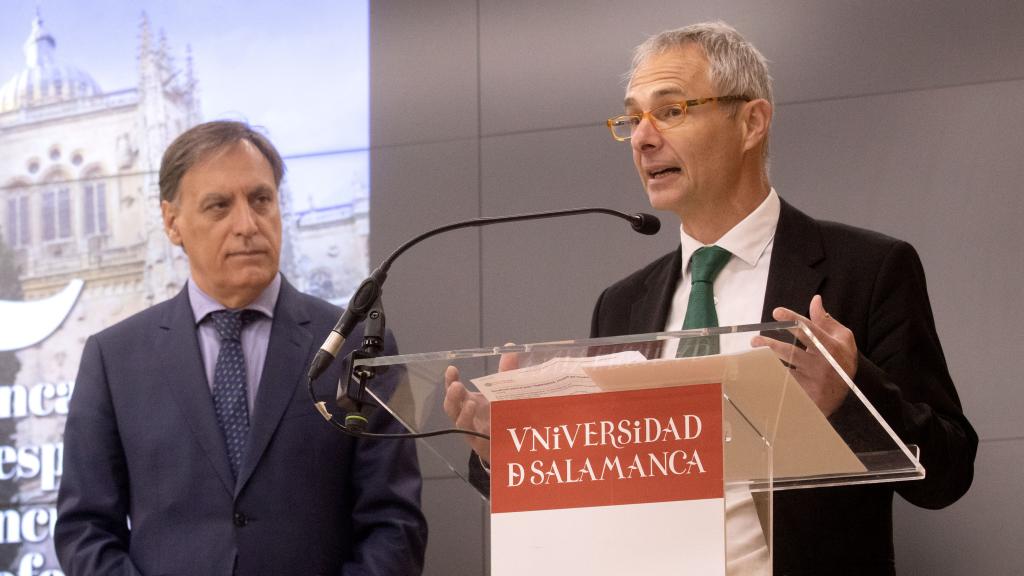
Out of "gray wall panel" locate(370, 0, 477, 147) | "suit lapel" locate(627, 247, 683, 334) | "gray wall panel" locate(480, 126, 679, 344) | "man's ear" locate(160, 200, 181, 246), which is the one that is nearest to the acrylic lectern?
"suit lapel" locate(627, 247, 683, 334)

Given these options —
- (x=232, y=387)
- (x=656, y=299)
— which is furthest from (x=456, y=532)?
(x=656, y=299)

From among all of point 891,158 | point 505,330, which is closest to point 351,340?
point 505,330

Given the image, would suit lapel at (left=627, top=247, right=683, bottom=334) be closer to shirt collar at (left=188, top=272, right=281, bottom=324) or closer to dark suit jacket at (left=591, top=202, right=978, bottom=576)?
dark suit jacket at (left=591, top=202, right=978, bottom=576)

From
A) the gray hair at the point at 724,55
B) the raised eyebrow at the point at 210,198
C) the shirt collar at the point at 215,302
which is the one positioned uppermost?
the gray hair at the point at 724,55

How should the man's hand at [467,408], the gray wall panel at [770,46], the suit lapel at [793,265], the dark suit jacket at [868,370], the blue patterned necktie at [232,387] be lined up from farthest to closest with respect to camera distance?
the gray wall panel at [770,46], the blue patterned necktie at [232,387], the suit lapel at [793,265], the dark suit jacket at [868,370], the man's hand at [467,408]

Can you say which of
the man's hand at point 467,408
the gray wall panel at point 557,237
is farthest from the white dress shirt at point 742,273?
the gray wall panel at point 557,237

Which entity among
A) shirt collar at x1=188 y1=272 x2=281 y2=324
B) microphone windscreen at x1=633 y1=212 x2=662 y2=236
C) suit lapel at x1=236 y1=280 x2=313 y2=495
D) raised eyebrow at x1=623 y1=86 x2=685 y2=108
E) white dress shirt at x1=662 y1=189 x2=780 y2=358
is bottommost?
suit lapel at x1=236 y1=280 x2=313 y2=495

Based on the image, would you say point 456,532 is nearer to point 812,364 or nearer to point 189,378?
point 189,378

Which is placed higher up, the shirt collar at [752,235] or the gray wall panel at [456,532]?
the shirt collar at [752,235]

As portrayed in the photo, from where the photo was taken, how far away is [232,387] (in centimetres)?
304

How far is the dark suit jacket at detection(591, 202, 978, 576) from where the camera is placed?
7.01ft

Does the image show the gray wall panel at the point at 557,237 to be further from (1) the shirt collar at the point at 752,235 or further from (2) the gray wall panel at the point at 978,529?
(2) the gray wall panel at the point at 978,529

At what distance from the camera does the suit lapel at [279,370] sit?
2.95 meters

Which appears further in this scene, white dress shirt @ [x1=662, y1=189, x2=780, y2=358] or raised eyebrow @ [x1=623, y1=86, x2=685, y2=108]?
raised eyebrow @ [x1=623, y1=86, x2=685, y2=108]
